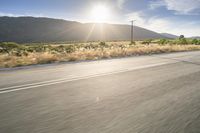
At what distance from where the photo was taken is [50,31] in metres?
144

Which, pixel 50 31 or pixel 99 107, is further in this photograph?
pixel 50 31

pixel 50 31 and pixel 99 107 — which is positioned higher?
pixel 50 31

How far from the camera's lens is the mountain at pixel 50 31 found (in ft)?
422

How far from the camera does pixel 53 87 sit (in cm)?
591

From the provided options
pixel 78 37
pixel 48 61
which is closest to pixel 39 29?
pixel 78 37

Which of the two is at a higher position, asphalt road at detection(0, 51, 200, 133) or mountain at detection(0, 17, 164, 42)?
mountain at detection(0, 17, 164, 42)

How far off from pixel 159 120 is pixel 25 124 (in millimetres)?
2356

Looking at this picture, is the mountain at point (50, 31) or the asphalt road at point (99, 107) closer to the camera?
the asphalt road at point (99, 107)

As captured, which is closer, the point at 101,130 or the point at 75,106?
the point at 101,130

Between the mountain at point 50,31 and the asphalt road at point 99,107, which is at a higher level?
the mountain at point 50,31

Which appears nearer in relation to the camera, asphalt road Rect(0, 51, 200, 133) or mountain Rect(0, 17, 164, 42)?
asphalt road Rect(0, 51, 200, 133)

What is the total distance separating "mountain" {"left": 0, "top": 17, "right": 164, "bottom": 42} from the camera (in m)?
128

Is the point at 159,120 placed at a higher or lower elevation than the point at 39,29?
lower

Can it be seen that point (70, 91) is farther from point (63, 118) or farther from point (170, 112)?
point (170, 112)
